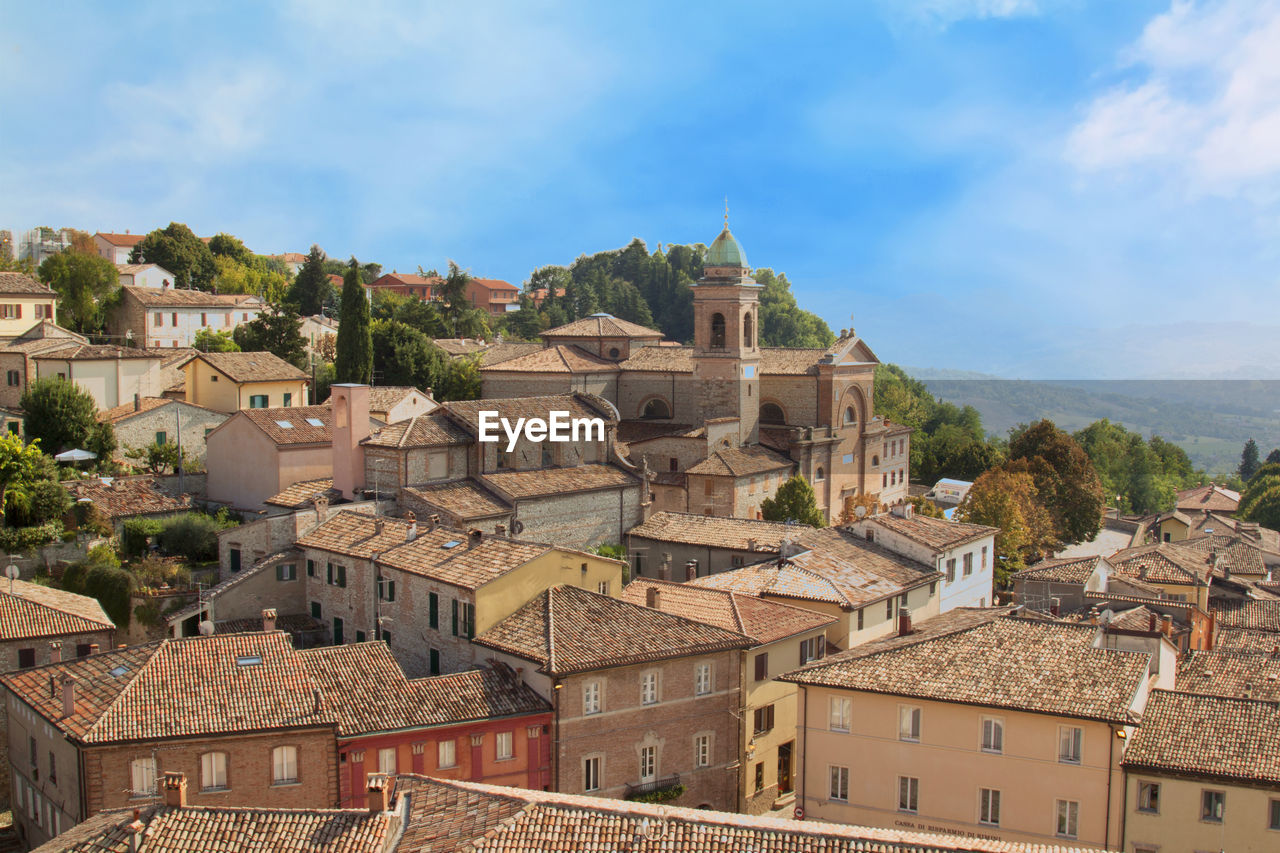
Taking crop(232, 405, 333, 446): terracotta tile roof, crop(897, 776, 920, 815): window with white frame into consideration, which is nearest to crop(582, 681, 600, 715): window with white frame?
crop(897, 776, 920, 815): window with white frame

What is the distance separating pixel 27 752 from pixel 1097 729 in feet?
70.2

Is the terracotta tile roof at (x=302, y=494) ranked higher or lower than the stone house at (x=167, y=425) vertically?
lower

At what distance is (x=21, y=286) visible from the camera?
5266cm

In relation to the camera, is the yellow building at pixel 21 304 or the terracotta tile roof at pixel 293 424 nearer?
the terracotta tile roof at pixel 293 424

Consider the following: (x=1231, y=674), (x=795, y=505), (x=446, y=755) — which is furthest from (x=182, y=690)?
(x=795, y=505)

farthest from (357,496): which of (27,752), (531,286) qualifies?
(531,286)

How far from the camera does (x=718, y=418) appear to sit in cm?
5294

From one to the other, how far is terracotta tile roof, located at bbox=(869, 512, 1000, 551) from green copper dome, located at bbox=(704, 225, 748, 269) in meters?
19.2

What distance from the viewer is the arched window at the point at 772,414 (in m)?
58.2

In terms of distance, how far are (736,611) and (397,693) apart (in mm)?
8881

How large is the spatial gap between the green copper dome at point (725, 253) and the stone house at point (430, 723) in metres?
33.0

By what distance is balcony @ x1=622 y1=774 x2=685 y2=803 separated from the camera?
26.2 meters

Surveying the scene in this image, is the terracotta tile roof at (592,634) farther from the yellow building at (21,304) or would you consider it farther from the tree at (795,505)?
the yellow building at (21,304)

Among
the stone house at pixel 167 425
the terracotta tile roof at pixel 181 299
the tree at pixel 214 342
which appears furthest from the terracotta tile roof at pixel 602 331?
the stone house at pixel 167 425
